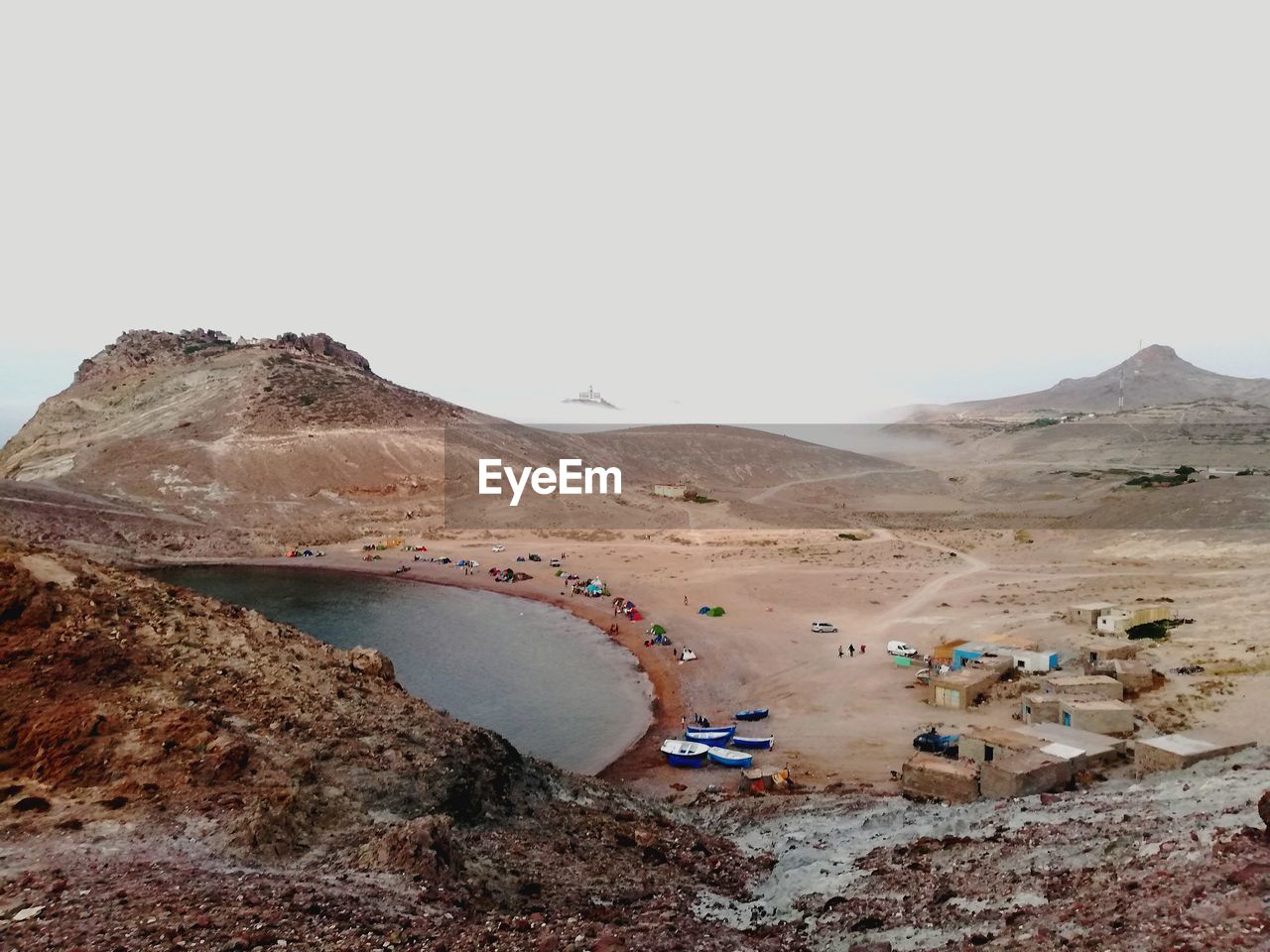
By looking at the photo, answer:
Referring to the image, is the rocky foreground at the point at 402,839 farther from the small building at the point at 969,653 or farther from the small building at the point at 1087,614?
the small building at the point at 1087,614

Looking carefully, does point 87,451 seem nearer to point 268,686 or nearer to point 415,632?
point 415,632

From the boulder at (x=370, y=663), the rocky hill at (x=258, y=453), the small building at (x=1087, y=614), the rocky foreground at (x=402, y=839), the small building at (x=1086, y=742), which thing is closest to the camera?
the rocky foreground at (x=402, y=839)

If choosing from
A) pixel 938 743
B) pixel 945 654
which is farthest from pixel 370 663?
pixel 945 654

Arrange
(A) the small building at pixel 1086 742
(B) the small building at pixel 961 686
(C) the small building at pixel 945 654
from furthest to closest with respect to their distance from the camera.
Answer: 1. (C) the small building at pixel 945 654
2. (B) the small building at pixel 961 686
3. (A) the small building at pixel 1086 742

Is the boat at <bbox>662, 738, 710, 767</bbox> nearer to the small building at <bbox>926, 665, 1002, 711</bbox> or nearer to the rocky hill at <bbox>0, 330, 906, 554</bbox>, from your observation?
the small building at <bbox>926, 665, 1002, 711</bbox>

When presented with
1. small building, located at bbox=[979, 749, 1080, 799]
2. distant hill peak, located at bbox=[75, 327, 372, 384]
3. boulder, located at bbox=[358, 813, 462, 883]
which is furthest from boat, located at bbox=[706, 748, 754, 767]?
distant hill peak, located at bbox=[75, 327, 372, 384]

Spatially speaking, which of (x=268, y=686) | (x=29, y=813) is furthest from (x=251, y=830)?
(x=268, y=686)

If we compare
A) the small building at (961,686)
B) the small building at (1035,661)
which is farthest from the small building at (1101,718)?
the small building at (1035,661)

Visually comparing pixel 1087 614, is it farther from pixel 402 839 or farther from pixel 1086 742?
pixel 402 839
